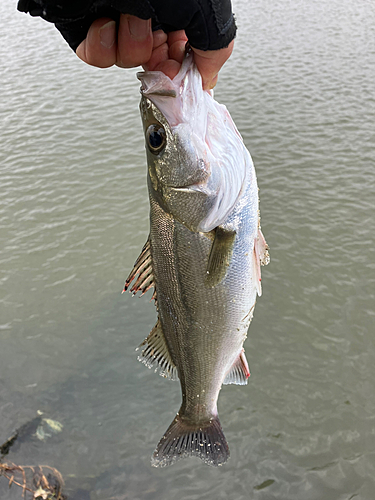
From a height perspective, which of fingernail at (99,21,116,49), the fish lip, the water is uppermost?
fingernail at (99,21,116,49)

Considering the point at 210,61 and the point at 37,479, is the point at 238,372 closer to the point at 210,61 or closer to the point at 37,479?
the point at 210,61

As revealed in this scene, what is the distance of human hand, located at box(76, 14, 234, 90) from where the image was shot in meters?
1.51

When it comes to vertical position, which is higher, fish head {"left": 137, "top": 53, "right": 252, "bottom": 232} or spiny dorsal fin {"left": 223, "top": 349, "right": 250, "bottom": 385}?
fish head {"left": 137, "top": 53, "right": 252, "bottom": 232}

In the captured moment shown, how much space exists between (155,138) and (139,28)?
0.52m

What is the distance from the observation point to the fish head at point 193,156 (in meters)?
1.85

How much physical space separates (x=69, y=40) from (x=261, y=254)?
1.35 meters

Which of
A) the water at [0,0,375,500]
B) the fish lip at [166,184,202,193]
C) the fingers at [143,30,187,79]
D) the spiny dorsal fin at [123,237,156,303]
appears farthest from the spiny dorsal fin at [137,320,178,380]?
the water at [0,0,375,500]

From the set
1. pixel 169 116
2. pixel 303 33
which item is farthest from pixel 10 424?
pixel 303 33

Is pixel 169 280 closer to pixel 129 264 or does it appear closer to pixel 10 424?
pixel 10 424

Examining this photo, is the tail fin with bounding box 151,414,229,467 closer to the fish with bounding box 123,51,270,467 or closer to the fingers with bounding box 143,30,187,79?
the fish with bounding box 123,51,270,467

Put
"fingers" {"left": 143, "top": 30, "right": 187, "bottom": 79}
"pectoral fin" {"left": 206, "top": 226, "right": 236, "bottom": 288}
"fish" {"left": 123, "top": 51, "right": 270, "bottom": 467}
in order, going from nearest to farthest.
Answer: "fingers" {"left": 143, "top": 30, "right": 187, "bottom": 79} < "fish" {"left": 123, "top": 51, "right": 270, "bottom": 467} < "pectoral fin" {"left": 206, "top": 226, "right": 236, "bottom": 288}

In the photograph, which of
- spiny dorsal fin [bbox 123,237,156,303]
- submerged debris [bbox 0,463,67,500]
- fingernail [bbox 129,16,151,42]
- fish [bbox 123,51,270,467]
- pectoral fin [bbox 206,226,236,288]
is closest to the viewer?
fingernail [bbox 129,16,151,42]

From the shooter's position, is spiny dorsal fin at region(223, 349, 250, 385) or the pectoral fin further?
spiny dorsal fin at region(223, 349, 250, 385)

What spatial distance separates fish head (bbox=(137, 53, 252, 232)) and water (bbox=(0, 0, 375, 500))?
10.5ft
